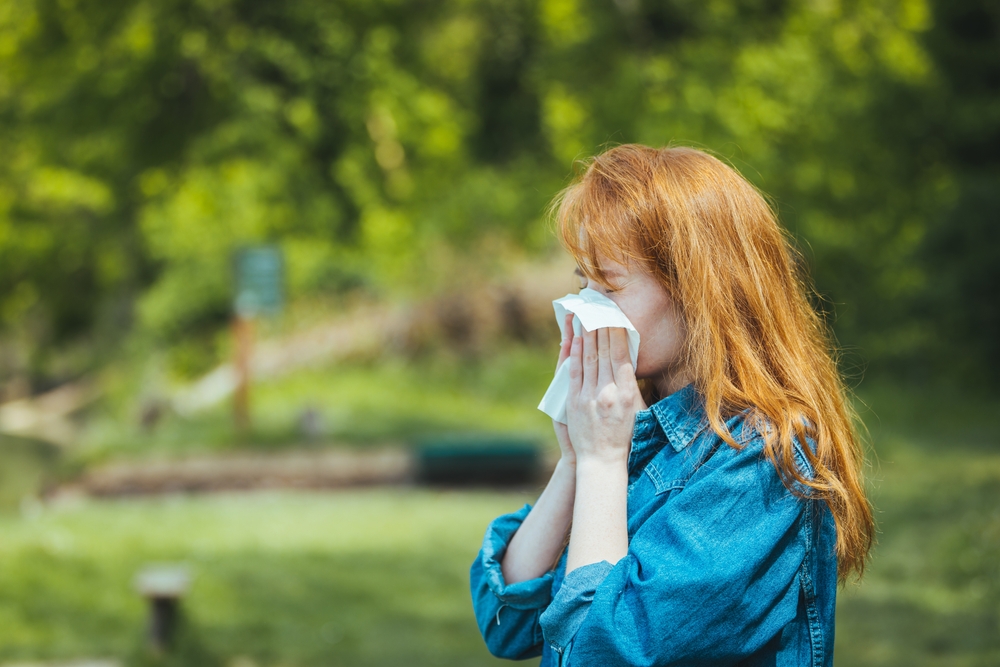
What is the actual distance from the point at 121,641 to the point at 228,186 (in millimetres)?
13810

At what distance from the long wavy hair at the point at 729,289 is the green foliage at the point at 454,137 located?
10855 millimetres

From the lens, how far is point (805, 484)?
5.16 feet

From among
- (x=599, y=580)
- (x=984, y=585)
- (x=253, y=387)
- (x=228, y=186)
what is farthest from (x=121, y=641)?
(x=228, y=186)

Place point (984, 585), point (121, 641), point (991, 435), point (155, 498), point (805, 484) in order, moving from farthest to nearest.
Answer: point (991, 435) → point (155, 498) → point (984, 585) → point (121, 641) → point (805, 484)

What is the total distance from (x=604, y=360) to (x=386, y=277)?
16.9 m

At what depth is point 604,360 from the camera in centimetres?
167

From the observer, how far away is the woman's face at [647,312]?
172cm

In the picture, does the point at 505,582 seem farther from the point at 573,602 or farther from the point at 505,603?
the point at 573,602

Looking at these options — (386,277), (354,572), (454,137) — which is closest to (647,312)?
(354,572)

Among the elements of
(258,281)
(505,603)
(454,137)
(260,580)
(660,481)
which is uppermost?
(454,137)

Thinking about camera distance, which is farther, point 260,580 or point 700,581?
point 260,580

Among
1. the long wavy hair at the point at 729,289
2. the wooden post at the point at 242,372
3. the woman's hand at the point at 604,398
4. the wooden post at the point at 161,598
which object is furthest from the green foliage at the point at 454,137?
the woman's hand at the point at 604,398

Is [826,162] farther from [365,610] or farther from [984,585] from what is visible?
[365,610]

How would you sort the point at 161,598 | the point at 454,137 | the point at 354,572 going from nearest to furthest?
the point at 161,598, the point at 354,572, the point at 454,137
